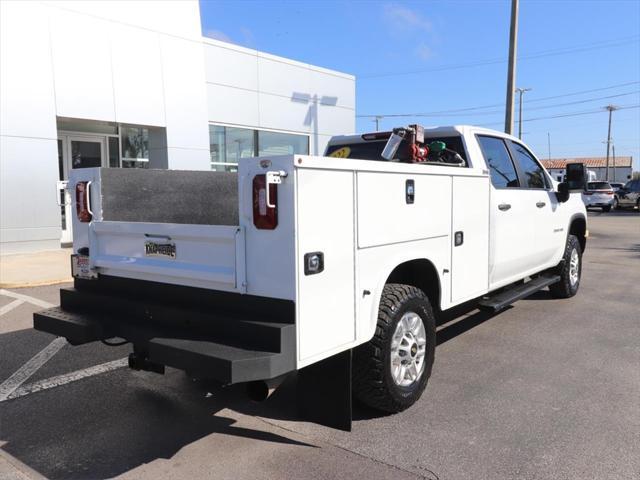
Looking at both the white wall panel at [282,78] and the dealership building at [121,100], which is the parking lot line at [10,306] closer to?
the dealership building at [121,100]

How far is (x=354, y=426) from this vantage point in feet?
12.7

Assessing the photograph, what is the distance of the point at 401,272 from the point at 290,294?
4.75ft

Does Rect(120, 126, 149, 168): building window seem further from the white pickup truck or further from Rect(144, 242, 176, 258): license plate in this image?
Rect(144, 242, 176, 258): license plate

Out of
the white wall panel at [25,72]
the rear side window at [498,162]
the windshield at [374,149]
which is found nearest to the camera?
the windshield at [374,149]

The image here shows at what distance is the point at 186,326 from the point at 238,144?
43.4 feet

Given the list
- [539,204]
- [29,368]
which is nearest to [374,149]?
[539,204]

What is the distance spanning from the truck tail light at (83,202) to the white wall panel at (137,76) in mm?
9324

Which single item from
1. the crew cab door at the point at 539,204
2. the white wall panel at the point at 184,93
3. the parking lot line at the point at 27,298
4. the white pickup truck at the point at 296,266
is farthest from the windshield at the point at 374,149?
the white wall panel at the point at 184,93

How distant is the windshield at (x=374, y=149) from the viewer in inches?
205

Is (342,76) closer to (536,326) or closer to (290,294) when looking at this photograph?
(536,326)

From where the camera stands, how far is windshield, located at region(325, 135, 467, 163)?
521 centimetres

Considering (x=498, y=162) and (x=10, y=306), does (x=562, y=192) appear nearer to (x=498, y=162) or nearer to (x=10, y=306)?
(x=498, y=162)

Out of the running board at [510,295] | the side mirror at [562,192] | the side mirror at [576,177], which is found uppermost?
the side mirror at [576,177]

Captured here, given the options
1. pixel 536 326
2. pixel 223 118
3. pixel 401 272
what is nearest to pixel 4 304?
pixel 401 272
